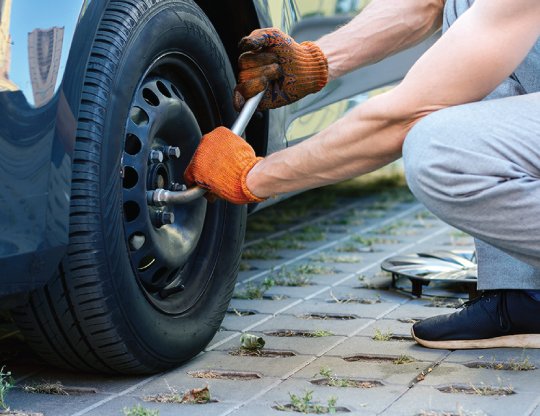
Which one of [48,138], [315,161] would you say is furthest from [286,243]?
[48,138]

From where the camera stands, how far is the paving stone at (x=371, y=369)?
2.18 m

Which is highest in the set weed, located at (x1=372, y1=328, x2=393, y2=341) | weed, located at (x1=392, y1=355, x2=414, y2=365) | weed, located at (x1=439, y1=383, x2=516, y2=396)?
weed, located at (x1=439, y1=383, x2=516, y2=396)

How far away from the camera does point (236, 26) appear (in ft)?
8.41

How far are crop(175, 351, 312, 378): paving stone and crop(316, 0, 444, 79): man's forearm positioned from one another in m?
0.72

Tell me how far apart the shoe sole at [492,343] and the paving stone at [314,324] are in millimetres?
272

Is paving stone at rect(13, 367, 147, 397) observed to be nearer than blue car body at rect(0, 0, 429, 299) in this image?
No

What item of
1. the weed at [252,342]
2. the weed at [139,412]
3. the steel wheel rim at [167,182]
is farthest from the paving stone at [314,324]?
the weed at [139,412]

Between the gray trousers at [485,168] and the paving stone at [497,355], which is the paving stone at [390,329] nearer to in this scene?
the paving stone at [497,355]

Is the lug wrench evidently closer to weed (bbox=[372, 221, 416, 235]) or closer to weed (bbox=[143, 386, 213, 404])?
weed (bbox=[143, 386, 213, 404])

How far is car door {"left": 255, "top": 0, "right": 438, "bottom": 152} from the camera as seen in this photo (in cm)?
263

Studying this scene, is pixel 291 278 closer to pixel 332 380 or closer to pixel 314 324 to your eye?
pixel 314 324

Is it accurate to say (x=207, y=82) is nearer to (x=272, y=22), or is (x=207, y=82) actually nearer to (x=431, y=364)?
(x=272, y=22)

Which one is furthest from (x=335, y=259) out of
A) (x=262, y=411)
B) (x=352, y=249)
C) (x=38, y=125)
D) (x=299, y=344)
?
(x=38, y=125)

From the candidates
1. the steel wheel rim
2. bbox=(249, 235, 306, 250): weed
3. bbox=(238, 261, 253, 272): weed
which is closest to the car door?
the steel wheel rim
